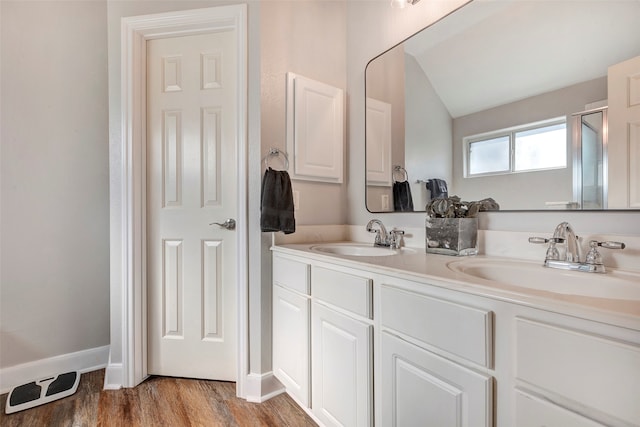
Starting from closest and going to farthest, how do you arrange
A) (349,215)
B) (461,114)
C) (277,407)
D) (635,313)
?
1. (635,313)
2. (461,114)
3. (277,407)
4. (349,215)

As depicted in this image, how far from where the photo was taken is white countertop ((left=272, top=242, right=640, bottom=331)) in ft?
1.79


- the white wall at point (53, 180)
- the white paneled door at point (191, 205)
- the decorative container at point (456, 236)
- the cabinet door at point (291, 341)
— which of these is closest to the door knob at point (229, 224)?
the white paneled door at point (191, 205)

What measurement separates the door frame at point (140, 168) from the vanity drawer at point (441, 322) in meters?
0.98

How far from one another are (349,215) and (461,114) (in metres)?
0.90

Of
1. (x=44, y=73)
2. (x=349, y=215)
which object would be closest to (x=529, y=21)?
(x=349, y=215)

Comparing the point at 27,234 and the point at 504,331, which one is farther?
the point at 27,234

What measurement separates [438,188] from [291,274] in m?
0.83

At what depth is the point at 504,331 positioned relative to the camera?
694mm

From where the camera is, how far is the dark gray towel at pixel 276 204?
1.57 m

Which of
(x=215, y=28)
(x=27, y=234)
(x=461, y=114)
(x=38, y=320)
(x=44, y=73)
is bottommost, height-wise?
(x=38, y=320)

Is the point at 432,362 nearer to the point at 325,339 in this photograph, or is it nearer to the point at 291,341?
the point at 325,339

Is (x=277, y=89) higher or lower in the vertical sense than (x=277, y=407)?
higher

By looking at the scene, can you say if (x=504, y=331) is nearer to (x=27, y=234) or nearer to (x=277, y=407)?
(x=277, y=407)

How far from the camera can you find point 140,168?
1.82 m
